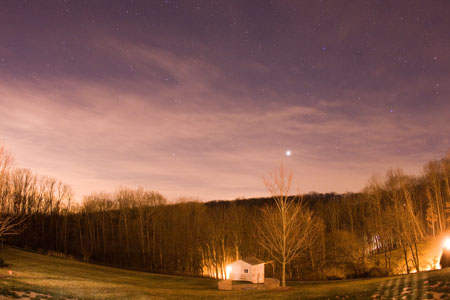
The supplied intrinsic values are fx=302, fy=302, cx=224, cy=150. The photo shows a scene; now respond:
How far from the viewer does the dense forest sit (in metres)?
57.1

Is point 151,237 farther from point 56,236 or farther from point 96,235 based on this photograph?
point 56,236

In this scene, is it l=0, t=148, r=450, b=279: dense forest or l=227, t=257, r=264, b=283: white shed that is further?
l=0, t=148, r=450, b=279: dense forest

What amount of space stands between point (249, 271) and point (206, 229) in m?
24.3

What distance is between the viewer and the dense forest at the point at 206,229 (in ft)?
187

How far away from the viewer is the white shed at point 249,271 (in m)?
41.6

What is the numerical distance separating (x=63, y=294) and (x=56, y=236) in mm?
63105

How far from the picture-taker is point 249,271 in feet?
137

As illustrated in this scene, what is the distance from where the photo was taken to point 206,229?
2559 inches

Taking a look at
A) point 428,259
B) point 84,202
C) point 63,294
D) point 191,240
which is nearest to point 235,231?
point 191,240

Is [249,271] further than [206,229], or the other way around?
[206,229]

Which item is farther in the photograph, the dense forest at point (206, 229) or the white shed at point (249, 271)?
the dense forest at point (206, 229)

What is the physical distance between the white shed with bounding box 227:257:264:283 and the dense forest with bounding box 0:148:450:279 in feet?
38.1

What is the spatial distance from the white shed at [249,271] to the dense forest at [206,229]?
11607 mm

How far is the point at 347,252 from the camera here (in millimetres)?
59938
